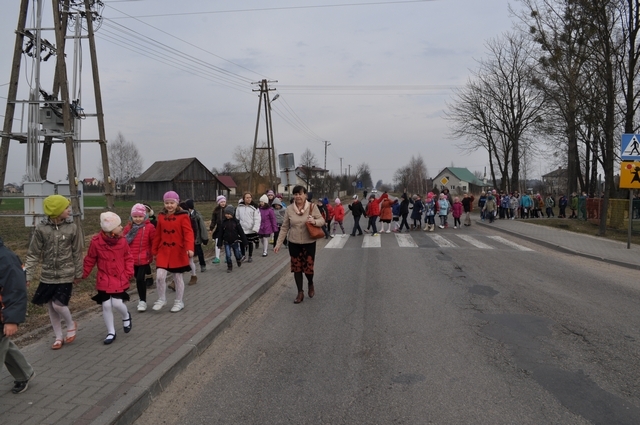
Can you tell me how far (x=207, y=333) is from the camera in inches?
232

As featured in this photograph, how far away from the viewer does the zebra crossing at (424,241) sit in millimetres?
16562

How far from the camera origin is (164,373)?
4.61m

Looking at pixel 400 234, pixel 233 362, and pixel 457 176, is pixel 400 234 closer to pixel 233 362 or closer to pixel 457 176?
pixel 233 362

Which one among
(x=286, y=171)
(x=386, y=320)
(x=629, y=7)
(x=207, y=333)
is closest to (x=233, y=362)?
(x=207, y=333)

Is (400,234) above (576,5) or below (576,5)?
below

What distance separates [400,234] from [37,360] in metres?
16.7

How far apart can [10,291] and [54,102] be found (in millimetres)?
12503

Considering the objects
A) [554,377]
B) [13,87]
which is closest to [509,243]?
[554,377]

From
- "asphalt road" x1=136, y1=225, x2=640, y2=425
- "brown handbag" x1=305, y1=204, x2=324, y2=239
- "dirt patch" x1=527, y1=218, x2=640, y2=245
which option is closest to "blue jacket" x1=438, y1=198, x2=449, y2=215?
"dirt patch" x1=527, y1=218, x2=640, y2=245

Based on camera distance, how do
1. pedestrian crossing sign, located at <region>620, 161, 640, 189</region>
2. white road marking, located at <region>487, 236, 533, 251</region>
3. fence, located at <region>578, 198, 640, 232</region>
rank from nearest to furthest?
pedestrian crossing sign, located at <region>620, 161, 640, 189</region>, white road marking, located at <region>487, 236, 533, 251</region>, fence, located at <region>578, 198, 640, 232</region>

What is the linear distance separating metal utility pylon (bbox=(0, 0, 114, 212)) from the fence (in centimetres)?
1833

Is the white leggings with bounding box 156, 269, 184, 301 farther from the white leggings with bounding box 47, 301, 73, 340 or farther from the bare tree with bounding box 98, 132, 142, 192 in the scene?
the bare tree with bounding box 98, 132, 142, 192

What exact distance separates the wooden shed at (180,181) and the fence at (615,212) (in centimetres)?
4827

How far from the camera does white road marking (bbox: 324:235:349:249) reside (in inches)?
664
